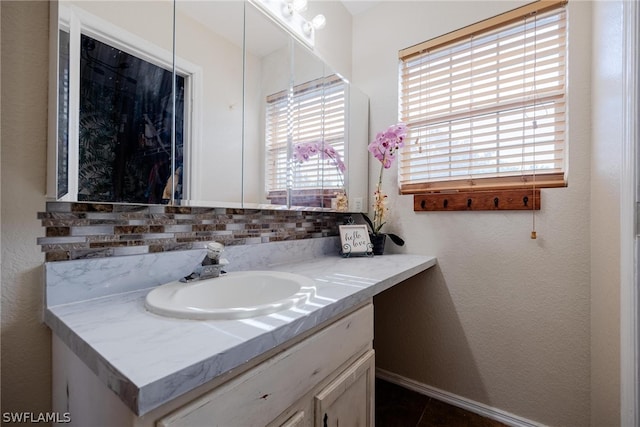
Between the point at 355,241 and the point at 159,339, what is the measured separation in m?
1.18

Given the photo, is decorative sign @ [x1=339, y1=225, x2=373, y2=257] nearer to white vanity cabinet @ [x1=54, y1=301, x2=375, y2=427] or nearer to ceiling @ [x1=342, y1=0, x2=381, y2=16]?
white vanity cabinet @ [x1=54, y1=301, x2=375, y2=427]

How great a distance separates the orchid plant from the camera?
156 cm

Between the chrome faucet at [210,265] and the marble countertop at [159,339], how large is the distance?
0.50 feet

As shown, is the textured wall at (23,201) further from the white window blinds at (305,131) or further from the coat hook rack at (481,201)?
the coat hook rack at (481,201)

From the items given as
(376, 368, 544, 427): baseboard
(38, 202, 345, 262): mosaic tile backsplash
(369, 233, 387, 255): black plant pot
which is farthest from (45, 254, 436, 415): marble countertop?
(376, 368, 544, 427): baseboard

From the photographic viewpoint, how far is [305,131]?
1455mm

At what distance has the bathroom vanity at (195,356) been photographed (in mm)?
436

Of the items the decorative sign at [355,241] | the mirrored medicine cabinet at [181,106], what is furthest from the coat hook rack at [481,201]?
the mirrored medicine cabinet at [181,106]

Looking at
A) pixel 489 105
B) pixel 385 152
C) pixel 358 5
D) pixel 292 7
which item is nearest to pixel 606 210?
pixel 489 105

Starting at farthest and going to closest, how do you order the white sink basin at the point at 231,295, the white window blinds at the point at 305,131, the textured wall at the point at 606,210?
1. the white window blinds at the point at 305,131
2. the textured wall at the point at 606,210
3. the white sink basin at the point at 231,295

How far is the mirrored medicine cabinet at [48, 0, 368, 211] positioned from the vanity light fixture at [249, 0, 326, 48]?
0.05 metres

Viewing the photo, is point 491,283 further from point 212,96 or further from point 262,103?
point 212,96

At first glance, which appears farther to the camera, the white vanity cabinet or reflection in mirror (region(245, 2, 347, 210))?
reflection in mirror (region(245, 2, 347, 210))

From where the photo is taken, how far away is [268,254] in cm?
128
